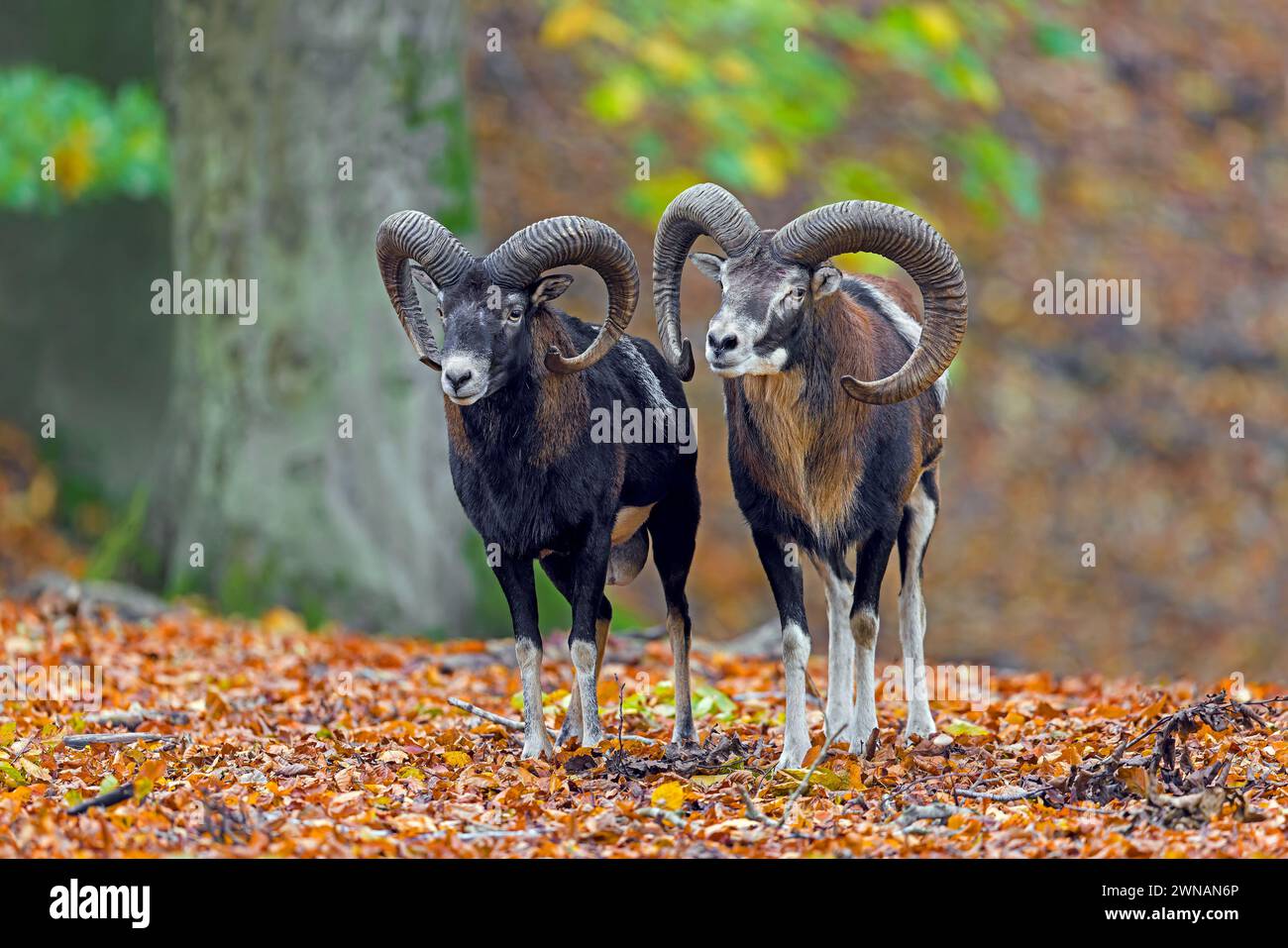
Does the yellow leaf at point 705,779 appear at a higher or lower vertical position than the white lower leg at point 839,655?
lower

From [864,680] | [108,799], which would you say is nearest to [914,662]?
[864,680]

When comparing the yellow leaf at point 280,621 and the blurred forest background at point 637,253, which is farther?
the blurred forest background at point 637,253

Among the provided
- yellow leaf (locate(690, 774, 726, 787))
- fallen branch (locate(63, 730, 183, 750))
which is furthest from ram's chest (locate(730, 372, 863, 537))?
fallen branch (locate(63, 730, 183, 750))

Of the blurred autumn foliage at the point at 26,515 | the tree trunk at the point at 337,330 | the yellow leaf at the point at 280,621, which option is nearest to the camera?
the yellow leaf at the point at 280,621

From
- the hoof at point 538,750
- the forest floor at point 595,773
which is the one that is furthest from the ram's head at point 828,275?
the hoof at point 538,750

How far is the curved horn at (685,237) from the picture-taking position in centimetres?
873

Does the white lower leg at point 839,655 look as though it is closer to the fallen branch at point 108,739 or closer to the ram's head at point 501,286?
the ram's head at point 501,286

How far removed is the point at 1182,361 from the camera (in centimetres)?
2211

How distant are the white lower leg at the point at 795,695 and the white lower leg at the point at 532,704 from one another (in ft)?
3.90

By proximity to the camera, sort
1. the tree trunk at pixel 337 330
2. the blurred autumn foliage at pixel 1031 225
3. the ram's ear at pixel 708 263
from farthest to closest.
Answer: the blurred autumn foliage at pixel 1031 225 < the tree trunk at pixel 337 330 < the ram's ear at pixel 708 263

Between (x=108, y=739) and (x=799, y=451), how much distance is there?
382 centimetres

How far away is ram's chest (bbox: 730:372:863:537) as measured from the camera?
8910 millimetres

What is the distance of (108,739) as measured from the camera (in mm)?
8906
